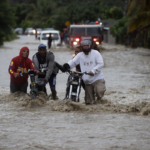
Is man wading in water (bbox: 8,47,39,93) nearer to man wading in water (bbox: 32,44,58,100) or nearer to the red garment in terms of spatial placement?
the red garment

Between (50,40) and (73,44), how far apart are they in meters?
4.97

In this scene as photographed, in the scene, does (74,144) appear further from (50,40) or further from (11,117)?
(50,40)

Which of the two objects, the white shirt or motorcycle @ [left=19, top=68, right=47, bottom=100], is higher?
the white shirt

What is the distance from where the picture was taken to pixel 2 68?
19.7 meters

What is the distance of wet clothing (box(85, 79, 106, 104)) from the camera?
944 centimetres

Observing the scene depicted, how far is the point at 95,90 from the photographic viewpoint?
31.1 feet

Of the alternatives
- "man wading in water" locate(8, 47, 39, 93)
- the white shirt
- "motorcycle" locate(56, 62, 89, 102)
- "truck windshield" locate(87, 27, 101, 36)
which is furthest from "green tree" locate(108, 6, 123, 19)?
"motorcycle" locate(56, 62, 89, 102)

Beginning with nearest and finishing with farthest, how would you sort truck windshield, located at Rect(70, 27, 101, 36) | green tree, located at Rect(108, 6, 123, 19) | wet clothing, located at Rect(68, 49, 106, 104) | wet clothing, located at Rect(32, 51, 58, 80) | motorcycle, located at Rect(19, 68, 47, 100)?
motorcycle, located at Rect(19, 68, 47, 100), wet clothing, located at Rect(68, 49, 106, 104), wet clothing, located at Rect(32, 51, 58, 80), truck windshield, located at Rect(70, 27, 101, 36), green tree, located at Rect(108, 6, 123, 19)

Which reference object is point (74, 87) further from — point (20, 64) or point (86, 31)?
point (86, 31)

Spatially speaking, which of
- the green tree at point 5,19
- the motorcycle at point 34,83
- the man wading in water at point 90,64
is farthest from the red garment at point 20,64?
the green tree at point 5,19

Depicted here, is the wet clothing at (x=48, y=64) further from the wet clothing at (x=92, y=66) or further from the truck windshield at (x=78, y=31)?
the truck windshield at (x=78, y=31)

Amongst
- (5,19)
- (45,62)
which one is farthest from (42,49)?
(5,19)

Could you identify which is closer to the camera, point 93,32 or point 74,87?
point 74,87

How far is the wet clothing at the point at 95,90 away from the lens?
944 centimetres
